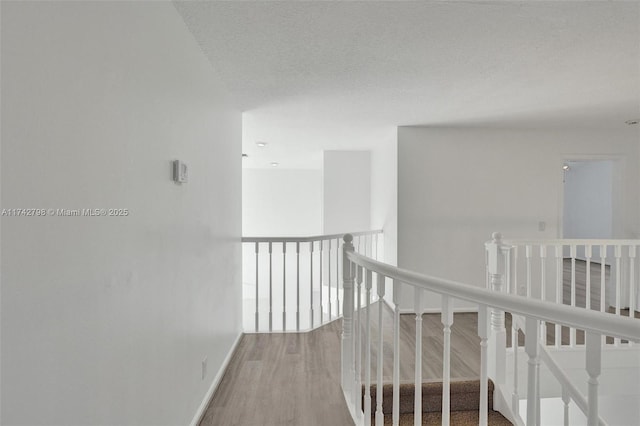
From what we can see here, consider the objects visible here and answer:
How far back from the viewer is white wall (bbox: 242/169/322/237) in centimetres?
693

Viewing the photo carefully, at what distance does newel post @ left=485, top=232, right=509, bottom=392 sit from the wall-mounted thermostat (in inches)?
83.4

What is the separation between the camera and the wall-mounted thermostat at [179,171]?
154 centimetres

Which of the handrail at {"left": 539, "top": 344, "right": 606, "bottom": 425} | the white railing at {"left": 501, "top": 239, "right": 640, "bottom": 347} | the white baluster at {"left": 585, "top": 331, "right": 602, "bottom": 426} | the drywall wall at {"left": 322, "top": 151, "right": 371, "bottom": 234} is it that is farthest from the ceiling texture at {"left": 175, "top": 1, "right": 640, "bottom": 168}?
the handrail at {"left": 539, "top": 344, "right": 606, "bottom": 425}

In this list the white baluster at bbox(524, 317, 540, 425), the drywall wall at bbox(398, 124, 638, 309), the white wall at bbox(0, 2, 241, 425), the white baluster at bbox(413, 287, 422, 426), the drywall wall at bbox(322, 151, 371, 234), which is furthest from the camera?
the drywall wall at bbox(322, 151, 371, 234)

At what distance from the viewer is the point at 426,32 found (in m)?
1.77

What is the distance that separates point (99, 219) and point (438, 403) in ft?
7.97

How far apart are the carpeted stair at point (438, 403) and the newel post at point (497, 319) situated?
162 mm

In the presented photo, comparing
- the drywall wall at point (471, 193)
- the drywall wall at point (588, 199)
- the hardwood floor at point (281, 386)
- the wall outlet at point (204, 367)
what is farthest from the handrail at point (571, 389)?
the drywall wall at point (588, 199)

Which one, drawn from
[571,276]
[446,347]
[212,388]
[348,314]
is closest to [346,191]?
[571,276]

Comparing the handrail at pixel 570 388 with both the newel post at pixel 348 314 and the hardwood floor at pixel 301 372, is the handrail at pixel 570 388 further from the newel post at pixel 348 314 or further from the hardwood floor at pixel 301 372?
the newel post at pixel 348 314

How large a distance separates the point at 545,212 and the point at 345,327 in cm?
332

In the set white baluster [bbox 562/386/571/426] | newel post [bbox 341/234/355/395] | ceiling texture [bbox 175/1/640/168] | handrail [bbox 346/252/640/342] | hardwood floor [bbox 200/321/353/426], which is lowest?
hardwood floor [bbox 200/321/353/426]

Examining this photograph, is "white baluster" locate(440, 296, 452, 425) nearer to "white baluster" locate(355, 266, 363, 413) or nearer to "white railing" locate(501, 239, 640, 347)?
"white baluster" locate(355, 266, 363, 413)

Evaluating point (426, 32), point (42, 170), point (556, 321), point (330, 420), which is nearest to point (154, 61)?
point (42, 170)
